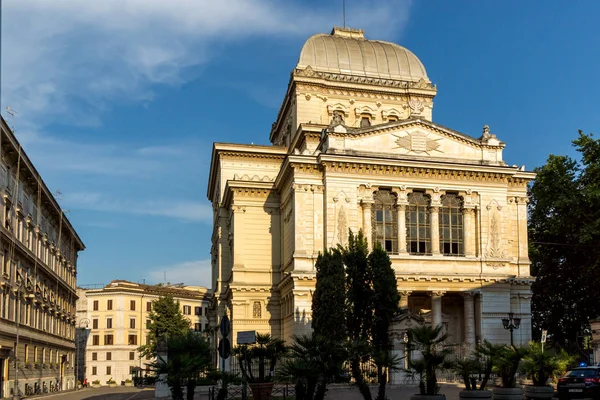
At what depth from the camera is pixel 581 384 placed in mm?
26000

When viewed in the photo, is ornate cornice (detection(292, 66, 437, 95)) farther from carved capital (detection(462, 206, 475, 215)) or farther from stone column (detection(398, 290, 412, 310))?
stone column (detection(398, 290, 412, 310))

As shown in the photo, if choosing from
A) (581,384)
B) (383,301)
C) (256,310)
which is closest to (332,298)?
(383,301)

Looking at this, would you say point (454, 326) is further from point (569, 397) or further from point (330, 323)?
point (569, 397)

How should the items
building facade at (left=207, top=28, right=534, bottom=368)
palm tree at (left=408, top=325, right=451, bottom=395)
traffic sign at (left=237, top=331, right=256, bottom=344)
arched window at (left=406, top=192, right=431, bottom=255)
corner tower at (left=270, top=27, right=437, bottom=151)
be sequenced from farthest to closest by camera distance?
1. corner tower at (left=270, top=27, right=437, bottom=151)
2. arched window at (left=406, top=192, right=431, bottom=255)
3. building facade at (left=207, top=28, right=534, bottom=368)
4. traffic sign at (left=237, top=331, right=256, bottom=344)
5. palm tree at (left=408, top=325, right=451, bottom=395)

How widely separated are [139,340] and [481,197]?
5787cm

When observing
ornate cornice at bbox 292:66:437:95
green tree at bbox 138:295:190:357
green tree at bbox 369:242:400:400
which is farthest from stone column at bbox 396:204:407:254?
green tree at bbox 138:295:190:357

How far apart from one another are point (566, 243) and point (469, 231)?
42.9 feet

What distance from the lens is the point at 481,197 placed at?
44.6 meters

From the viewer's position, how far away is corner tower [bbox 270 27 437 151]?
174 feet

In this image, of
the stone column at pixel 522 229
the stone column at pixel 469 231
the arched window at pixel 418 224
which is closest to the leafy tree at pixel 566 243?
the stone column at pixel 522 229

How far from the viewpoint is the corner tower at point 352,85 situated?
2092 inches

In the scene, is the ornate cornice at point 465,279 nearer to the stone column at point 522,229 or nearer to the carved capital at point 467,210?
the stone column at point 522,229

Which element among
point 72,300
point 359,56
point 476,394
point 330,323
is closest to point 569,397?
point 476,394

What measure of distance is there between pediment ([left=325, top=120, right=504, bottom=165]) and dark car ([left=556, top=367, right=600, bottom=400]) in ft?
64.3
